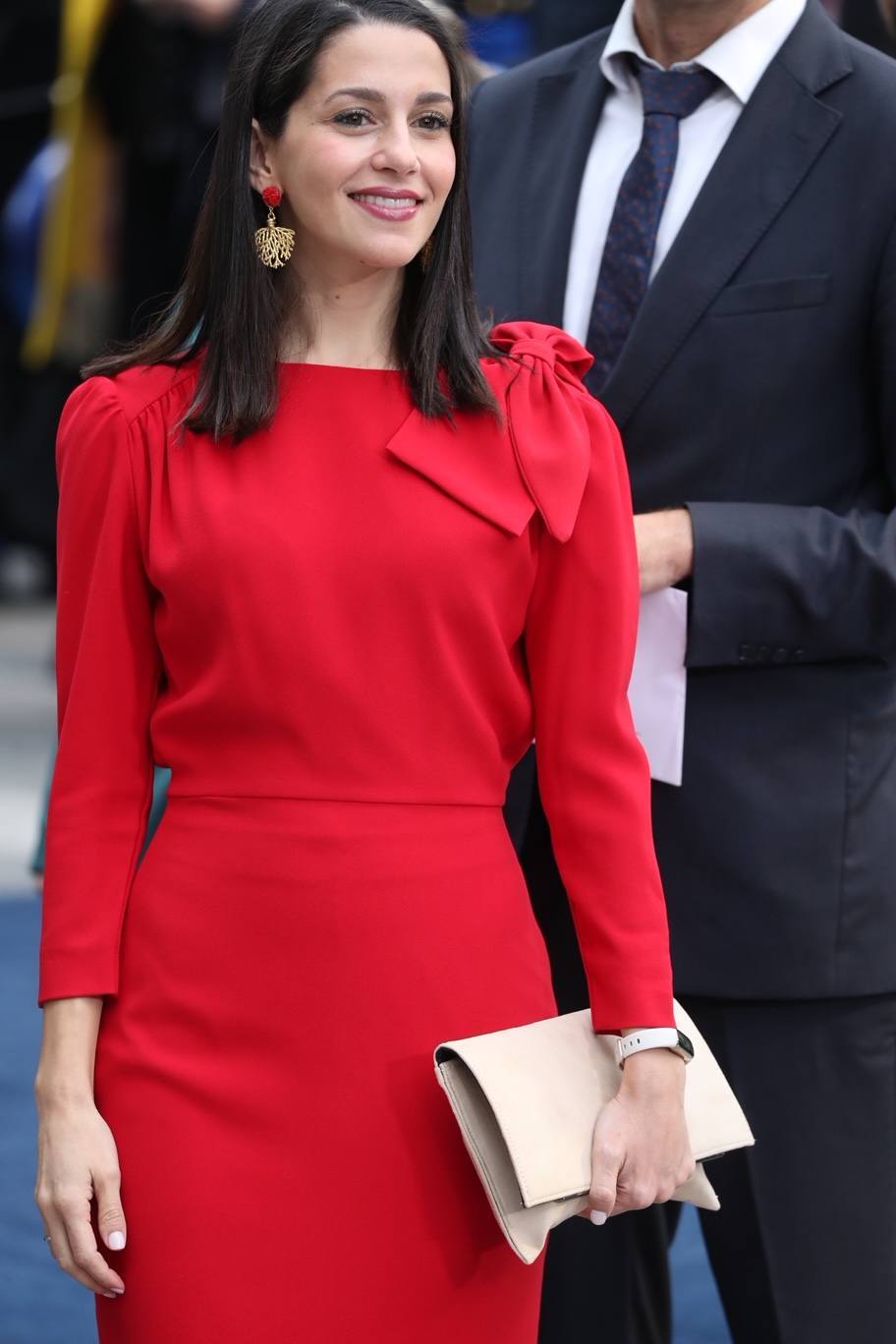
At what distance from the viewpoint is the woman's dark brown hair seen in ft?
6.24

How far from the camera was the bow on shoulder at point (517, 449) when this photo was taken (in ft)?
6.19

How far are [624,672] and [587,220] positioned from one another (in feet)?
2.08

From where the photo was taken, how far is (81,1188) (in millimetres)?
1817

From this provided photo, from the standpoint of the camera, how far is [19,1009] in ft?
15.4

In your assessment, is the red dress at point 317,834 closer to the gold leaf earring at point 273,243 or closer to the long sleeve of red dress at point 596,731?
the long sleeve of red dress at point 596,731

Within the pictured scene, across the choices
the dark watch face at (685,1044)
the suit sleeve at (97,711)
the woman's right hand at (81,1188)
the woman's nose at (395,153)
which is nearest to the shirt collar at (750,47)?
the woman's nose at (395,153)

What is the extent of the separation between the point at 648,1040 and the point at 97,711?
546 millimetres

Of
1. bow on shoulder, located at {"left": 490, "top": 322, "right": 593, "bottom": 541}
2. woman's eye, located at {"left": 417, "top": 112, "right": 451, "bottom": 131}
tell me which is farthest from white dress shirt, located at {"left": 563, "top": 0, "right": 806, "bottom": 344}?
woman's eye, located at {"left": 417, "top": 112, "right": 451, "bottom": 131}

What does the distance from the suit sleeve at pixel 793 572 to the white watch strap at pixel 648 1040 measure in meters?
0.46

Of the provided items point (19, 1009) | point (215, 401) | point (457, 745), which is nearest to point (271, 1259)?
point (457, 745)

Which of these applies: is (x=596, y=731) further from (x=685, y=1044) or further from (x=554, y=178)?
(x=554, y=178)

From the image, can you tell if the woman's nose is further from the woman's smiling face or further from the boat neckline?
the boat neckline

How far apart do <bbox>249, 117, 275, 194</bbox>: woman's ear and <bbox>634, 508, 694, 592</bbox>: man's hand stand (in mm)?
490

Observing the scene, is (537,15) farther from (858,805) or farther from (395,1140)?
(395,1140)
